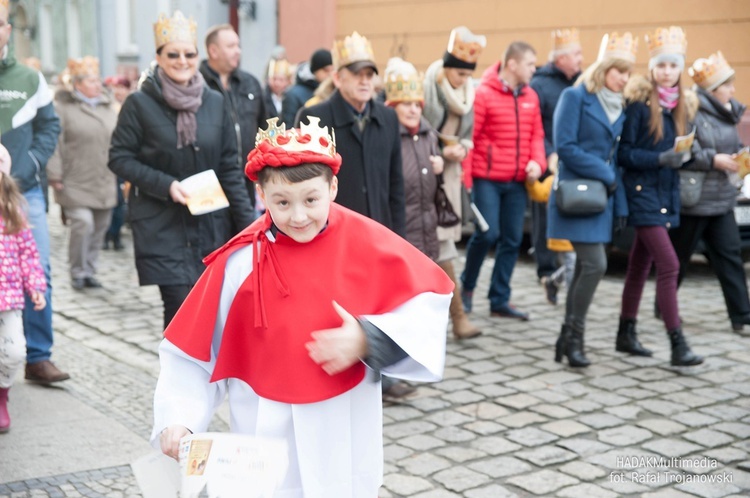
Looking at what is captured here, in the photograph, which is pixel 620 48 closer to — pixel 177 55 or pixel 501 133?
pixel 501 133

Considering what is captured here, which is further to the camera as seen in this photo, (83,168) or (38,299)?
(83,168)

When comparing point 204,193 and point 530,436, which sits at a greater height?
point 204,193

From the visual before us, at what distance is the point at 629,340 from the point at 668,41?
76.7 inches

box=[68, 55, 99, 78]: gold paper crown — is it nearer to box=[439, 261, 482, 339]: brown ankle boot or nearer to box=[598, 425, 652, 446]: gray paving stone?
box=[439, 261, 482, 339]: brown ankle boot

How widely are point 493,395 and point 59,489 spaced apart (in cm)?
258

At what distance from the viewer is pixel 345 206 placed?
5938mm

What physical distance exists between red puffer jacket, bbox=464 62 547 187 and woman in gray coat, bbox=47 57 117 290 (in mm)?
3674

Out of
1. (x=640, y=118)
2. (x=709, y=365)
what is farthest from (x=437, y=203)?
(x=709, y=365)

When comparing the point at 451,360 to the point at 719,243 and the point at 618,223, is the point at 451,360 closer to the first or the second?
the point at 618,223

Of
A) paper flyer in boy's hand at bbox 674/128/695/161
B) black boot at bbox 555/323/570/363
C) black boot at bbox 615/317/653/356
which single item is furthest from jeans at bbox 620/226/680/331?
black boot at bbox 555/323/570/363

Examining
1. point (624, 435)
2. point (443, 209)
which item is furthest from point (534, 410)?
point (443, 209)

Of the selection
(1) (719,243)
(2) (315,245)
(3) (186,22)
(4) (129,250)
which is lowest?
(4) (129,250)

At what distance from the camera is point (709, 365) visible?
6816 millimetres

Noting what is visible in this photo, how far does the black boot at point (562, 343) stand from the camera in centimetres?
675
